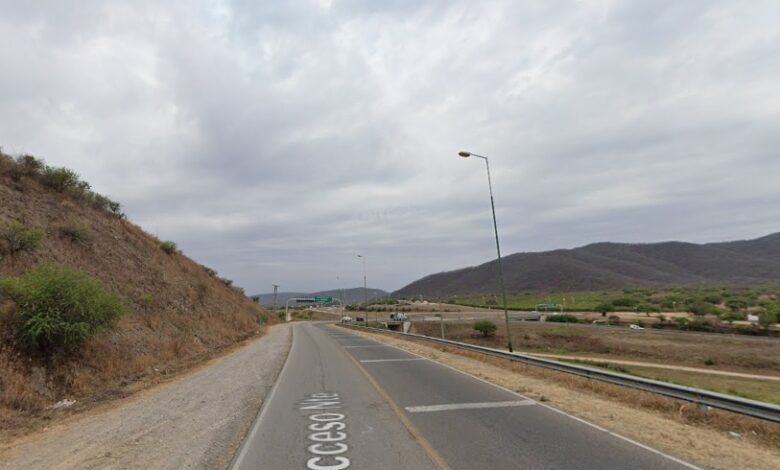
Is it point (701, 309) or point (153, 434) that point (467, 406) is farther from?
point (701, 309)

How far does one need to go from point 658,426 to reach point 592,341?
154 feet

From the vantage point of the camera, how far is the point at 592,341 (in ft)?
170

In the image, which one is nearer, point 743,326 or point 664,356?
point 664,356

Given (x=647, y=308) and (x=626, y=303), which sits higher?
(x=626, y=303)

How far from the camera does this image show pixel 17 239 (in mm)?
18516

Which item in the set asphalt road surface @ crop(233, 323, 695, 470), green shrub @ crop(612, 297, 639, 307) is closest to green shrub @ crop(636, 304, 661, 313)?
green shrub @ crop(612, 297, 639, 307)

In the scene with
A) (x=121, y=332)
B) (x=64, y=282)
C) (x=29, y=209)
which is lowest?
(x=121, y=332)

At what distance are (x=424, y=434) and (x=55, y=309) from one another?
12351mm

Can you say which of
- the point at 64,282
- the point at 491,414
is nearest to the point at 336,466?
the point at 491,414

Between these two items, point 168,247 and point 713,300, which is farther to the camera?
point 713,300

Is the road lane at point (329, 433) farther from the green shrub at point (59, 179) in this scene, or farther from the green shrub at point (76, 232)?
the green shrub at point (59, 179)

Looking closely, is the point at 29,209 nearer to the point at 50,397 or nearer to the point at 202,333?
the point at 202,333

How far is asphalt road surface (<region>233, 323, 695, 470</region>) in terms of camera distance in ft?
22.3

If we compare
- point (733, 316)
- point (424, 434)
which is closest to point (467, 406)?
point (424, 434)
